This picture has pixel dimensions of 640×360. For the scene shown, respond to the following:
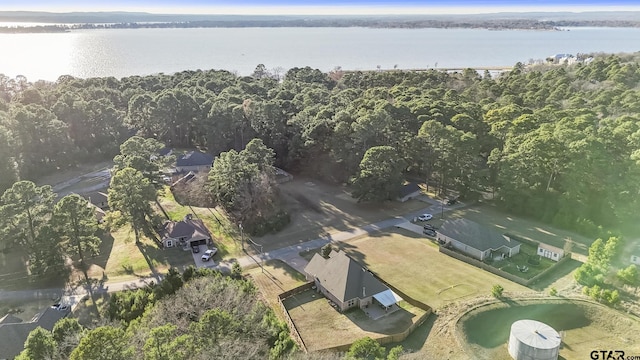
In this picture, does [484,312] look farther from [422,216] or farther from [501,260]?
[422,216]

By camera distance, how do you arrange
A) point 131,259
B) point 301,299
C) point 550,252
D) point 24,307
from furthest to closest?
Result: point 131,259 < point 550,252 < point 24,307 < point 301,299

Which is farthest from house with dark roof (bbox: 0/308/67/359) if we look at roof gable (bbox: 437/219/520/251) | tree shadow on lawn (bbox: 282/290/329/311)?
roof gable (bbox: 437/219/520/251)

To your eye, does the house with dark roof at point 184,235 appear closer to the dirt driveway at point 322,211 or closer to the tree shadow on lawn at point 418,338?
the dirt driveway at point 322,211

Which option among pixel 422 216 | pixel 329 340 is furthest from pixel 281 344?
pixel 422 216

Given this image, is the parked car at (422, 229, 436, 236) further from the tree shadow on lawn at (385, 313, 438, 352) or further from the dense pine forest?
the tree shadow on lawn at (385, 313, 438, 352)

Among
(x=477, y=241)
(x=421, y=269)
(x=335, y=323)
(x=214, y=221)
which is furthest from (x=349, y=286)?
(x=214, y=221)

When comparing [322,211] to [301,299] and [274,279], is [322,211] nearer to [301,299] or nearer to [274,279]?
[274,279]
